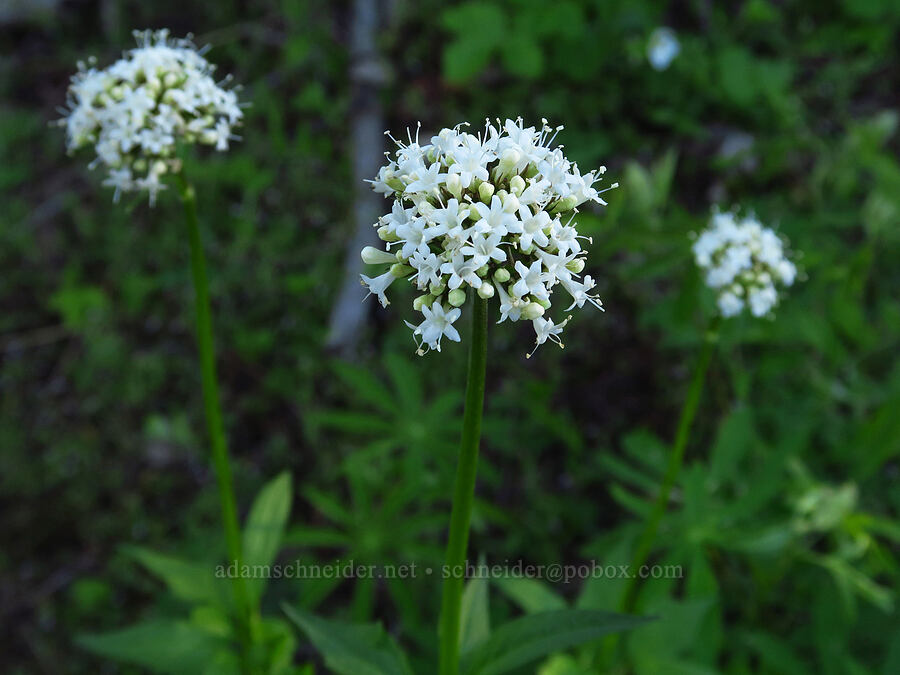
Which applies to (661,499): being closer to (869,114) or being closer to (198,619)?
(198,619)

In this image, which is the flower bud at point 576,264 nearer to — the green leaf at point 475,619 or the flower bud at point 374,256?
the flower bud at point 374,256

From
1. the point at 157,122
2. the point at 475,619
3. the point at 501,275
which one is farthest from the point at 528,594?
the point at 157,122

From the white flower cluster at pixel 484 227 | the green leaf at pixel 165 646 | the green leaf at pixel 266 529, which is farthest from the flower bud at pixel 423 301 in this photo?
the green leaf at pixel 165 646

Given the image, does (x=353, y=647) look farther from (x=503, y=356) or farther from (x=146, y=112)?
(x=503, y=356)

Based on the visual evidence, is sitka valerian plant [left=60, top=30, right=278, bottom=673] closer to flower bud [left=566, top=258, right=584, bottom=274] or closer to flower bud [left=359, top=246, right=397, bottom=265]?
flower bud [left=359, top=246, right=397, bottom=265]

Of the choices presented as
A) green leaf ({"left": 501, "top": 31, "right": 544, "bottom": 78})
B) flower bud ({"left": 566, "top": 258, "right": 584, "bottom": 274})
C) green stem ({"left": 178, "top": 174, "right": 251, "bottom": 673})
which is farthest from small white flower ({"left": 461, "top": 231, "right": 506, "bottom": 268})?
green leaf ({"left": 501, "top": 31, "right": 544, "bottom": 78})

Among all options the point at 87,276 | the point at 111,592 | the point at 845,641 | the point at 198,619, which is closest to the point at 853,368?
the point at 845,641
